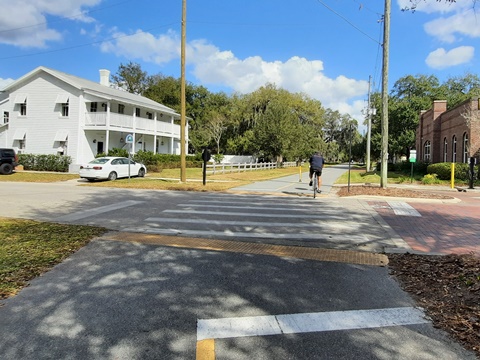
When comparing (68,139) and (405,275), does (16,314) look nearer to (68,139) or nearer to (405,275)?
(405,275)

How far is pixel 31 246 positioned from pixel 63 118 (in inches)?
1110

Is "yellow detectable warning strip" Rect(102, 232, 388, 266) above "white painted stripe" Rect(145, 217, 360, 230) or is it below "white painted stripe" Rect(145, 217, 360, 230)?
below

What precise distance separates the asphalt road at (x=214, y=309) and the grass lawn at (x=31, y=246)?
0.72 feet

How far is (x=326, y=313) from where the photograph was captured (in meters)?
4.02

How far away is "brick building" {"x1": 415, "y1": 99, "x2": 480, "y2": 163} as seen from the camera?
79.8 ft

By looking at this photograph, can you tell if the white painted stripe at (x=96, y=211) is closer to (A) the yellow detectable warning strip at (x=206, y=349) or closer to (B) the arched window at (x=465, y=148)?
(A) the yellow detectable warning strip at (x=206, y=349)

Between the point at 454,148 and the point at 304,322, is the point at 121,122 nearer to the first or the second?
the point at 454,148

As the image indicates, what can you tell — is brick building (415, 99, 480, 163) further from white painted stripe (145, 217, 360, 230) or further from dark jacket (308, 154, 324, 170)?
white painted stripe (145, 217, 360, 230)

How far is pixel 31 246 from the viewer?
649 centimetres

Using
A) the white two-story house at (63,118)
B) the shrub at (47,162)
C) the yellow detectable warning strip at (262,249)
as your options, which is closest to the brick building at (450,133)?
the yellow detectable warning strip at (262,249)

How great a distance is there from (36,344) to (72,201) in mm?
10354

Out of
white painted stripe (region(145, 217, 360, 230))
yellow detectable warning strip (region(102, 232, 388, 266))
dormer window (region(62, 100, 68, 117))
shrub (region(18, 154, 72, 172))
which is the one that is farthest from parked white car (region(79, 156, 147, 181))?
yellow detectable warning strip (region(102, 232, 388, 266))

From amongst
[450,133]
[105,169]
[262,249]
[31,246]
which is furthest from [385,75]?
[31,246]

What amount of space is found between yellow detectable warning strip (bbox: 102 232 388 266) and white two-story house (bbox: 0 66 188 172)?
25.0 meters
